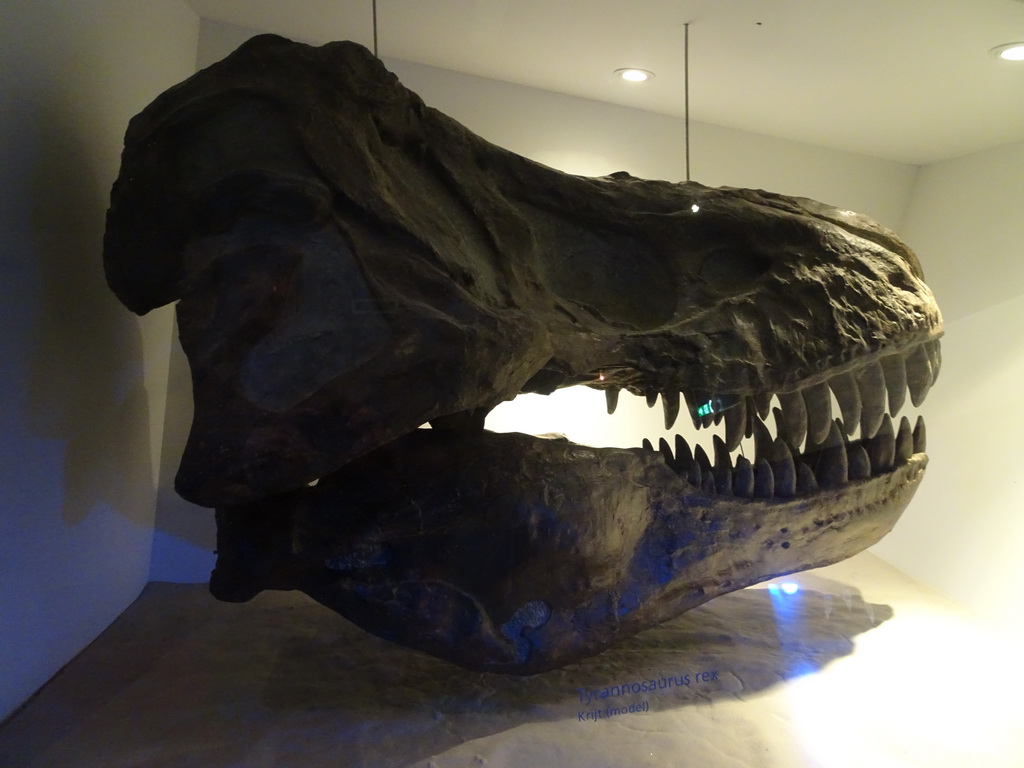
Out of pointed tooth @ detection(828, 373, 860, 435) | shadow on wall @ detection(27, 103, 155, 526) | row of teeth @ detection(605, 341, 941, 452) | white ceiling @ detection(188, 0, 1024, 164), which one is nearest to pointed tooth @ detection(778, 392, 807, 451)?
row of teeth @ detection(605, 341, 941, 452)

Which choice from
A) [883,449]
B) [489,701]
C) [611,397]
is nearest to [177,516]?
[489,701]

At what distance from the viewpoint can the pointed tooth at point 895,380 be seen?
82.8 inches

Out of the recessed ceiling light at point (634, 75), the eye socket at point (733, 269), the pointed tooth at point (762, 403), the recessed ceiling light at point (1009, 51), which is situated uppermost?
the recessed ceiling light at point (634, 75)

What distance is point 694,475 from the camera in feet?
6.23

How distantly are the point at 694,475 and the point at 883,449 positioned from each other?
65 cm

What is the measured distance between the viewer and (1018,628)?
2.48 m

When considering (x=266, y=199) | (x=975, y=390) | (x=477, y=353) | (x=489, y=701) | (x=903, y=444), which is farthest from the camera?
(x=975, y=390)

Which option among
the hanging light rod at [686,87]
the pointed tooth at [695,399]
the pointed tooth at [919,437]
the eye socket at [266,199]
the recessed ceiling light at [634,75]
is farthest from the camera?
the recessed ceiling light at [634,75]

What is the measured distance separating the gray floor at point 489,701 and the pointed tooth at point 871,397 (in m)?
0.64

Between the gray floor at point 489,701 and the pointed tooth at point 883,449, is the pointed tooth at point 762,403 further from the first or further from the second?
the gray floor at point 489,701

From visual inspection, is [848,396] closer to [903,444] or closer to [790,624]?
[903,444]

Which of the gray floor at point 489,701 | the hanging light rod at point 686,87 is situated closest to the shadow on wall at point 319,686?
the gray floor at point 489,701

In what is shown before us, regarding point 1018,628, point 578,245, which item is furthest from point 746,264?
point 1018,628

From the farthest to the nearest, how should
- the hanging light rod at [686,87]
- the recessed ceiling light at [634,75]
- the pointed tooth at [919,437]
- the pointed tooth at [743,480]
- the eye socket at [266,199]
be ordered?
1. the recessed ceiling light at [634,75]
2. the hanging light rod at [686,87]
3. the pointed tooth at [919,437]
4. the pointed tooth at [743,480]
5. the eye socket at [266,199]
